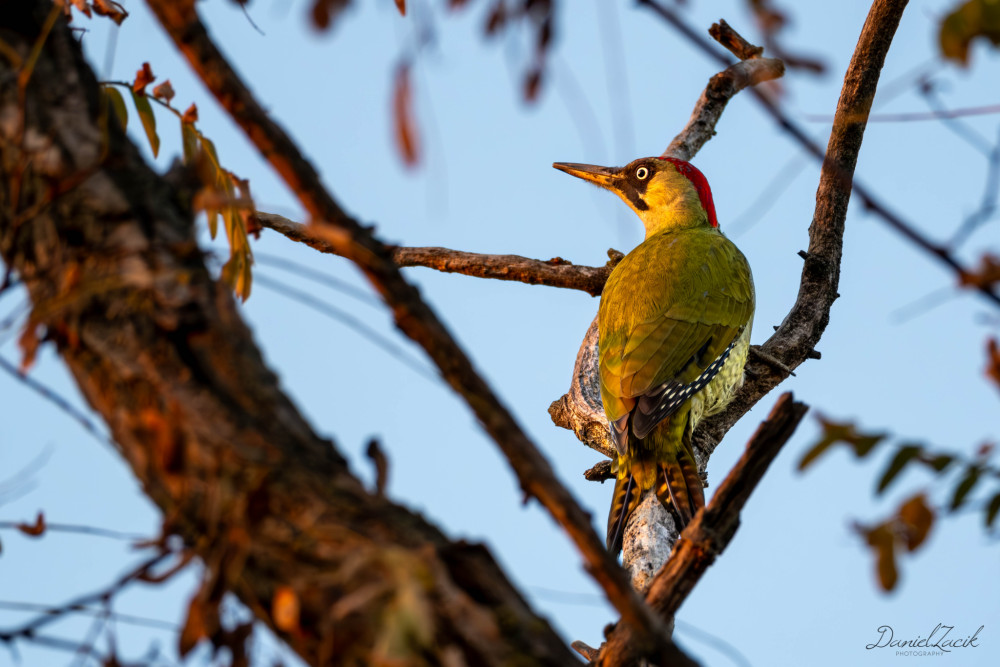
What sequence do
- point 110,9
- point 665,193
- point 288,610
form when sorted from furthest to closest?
point 665,193 → point 110,9 → point 288,610

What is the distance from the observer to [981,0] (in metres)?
1.24

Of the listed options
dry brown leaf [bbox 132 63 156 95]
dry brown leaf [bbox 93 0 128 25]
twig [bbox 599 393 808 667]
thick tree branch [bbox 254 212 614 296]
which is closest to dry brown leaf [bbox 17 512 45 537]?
twig [bbox 599 393 808 667]

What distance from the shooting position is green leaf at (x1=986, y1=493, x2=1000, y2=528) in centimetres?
135

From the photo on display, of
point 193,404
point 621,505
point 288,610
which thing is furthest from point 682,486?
point 288,610

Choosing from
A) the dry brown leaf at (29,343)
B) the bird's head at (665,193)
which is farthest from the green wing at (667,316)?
the dry brown leaf at (29,343)

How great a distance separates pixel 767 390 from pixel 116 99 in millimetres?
3602

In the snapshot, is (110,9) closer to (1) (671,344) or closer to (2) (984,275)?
(2) (984,275)

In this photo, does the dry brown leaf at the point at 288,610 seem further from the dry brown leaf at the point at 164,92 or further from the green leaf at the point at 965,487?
the dry brown leaf at the point at 164,92

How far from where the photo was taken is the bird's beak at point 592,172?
6.54 metres

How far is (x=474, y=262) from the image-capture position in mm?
4871

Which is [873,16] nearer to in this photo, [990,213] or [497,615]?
[990,213]

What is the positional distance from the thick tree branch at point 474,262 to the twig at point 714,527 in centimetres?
325

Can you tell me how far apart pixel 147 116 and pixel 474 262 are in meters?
2.45

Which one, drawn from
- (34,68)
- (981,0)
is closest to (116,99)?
(34,68)
